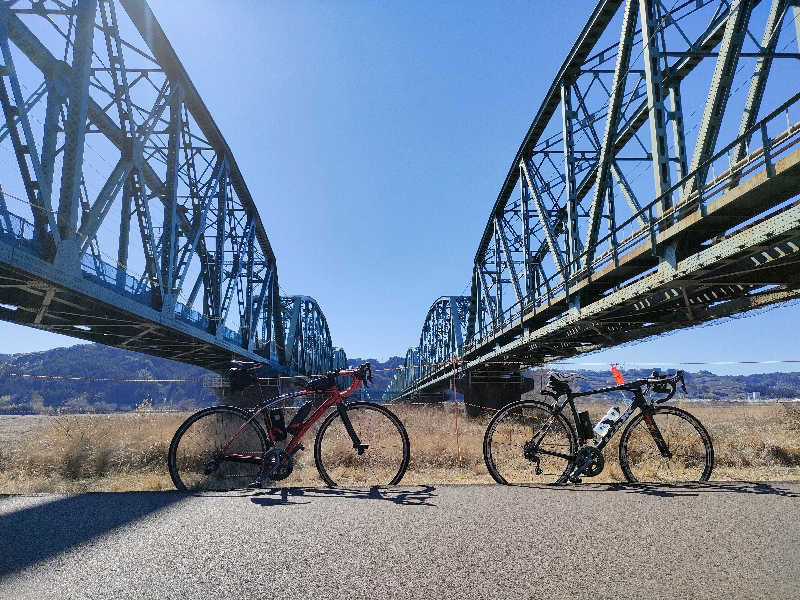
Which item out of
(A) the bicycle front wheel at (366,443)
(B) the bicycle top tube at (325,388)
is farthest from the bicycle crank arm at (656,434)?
(B) the bicycle top tube at (325,388)

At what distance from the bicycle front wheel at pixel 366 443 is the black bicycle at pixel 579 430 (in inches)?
41.3

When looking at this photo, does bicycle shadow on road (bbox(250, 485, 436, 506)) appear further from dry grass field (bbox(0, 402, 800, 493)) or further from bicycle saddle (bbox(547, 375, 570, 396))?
bicycle saddle (bbox(547, 375, 570, 396))

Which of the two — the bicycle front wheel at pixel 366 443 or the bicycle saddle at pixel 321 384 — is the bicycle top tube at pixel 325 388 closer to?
the bicycle saddle at pixel 321 384

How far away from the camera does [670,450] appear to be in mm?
5652

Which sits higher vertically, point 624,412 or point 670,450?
point 624,412

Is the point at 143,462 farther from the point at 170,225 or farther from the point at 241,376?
the point at 170,225

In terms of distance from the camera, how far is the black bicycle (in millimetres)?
4754

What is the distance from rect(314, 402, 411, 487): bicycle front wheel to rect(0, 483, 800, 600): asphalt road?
79 cm

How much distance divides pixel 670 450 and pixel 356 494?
13.7ft

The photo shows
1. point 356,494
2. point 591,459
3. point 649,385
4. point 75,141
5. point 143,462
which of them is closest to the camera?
point 356,494

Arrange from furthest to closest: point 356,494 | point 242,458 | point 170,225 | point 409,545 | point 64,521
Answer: point 170,225, point 242,458, point 356,494, point 64,521, point 409,545

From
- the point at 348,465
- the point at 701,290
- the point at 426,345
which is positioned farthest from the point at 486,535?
the point at 426,345

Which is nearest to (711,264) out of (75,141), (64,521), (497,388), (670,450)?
(670,450)

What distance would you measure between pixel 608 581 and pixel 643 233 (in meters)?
8.61
